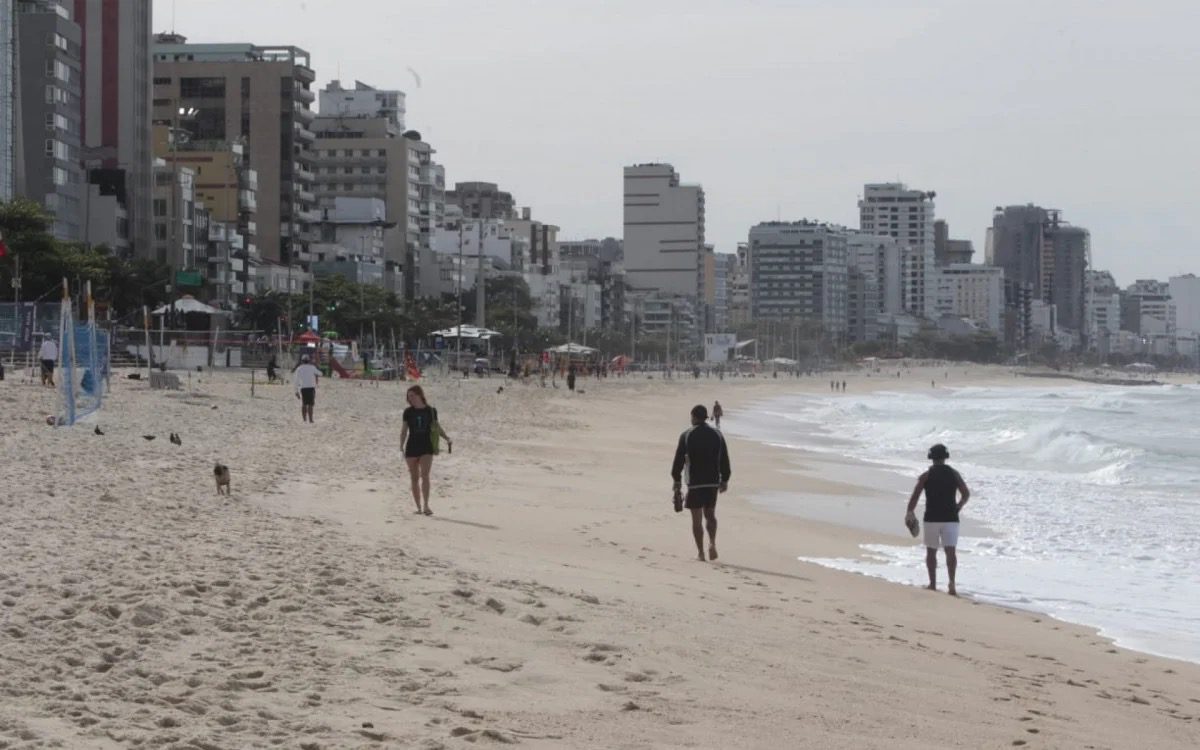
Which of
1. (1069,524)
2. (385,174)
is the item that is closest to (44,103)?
(385,174)

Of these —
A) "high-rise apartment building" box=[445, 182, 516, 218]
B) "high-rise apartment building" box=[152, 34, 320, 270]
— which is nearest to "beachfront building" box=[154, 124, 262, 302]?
"high-rise apartment building" box=[152, 34, 320, 270]

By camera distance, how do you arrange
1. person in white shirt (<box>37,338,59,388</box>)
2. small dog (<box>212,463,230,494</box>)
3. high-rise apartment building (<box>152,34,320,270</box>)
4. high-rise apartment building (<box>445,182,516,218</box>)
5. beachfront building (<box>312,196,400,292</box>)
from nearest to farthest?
small dog (<box>212,463,230,494</box>) → person in white shirt (<box>37,338,59,388</box>) → high-rise apartment building (<box>152,34,320,270</box>) → beachfront building (<box>312,196,400,292</box>) → high-rise apartment building (<box>445,182,516,218</box>)

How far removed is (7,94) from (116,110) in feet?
48.7

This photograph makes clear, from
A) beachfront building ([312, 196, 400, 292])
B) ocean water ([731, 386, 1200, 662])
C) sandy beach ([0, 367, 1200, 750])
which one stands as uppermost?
beachfront building ([312, 196, 400, 292])

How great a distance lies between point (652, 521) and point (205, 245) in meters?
70.7

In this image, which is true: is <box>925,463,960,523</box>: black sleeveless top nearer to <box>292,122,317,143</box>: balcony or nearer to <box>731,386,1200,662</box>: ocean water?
<box>731,386,1200,662</box>: ocean water

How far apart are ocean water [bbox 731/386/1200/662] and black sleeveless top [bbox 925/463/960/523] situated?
70 cm

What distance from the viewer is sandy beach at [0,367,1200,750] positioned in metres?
6.25

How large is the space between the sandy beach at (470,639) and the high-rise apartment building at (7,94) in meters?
50.2

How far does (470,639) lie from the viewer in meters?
7.81

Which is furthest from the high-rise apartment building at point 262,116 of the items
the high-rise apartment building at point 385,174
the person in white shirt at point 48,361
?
the person in white shirt at point 48,361

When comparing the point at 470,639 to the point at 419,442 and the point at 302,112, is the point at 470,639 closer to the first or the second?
the point at 419,442

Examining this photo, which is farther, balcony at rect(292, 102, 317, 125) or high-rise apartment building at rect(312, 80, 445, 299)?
high-rise apartment building at rect(312, 80, 445, 299)

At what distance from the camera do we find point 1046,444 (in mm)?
37469
